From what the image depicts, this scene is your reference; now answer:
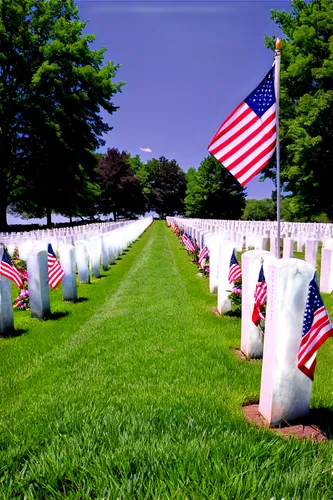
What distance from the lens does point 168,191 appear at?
95688 millimetres

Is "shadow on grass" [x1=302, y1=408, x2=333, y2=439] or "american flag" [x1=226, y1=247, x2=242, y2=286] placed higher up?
"american flag" [x1=226, y1=247, x2=242, y2=286]

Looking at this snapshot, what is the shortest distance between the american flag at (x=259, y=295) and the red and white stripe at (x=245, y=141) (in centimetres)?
109

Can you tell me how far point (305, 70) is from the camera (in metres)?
30.2

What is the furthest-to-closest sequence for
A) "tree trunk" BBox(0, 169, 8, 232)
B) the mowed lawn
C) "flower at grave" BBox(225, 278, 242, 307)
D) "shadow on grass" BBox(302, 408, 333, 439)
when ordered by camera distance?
"tree trunk" BBox(0, 169, 8, 232)
"flower at grave" BBox(225, 278, 242, 307)
"shadow on grass" BBox(302, 408, 333, 439)
the mowed lawn

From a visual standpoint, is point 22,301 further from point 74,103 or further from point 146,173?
point 146,173

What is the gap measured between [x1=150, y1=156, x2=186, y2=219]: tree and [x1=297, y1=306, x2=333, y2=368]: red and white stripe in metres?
93.7

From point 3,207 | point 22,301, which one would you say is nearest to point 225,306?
point 22,301

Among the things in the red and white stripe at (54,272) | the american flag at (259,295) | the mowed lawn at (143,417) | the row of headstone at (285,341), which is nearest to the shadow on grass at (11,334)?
the mowed lawn at (143,417)

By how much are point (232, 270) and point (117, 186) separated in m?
64.3

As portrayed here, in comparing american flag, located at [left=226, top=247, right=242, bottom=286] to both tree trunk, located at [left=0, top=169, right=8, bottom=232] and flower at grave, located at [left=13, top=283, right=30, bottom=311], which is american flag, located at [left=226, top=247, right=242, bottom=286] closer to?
flower at grave, located at [left=13, top=283, right=30, bottom=311]

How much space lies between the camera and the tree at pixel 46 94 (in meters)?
29.0

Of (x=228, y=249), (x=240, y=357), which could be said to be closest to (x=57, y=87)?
(x=228, y=249)

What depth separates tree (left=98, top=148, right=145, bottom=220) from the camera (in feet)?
222

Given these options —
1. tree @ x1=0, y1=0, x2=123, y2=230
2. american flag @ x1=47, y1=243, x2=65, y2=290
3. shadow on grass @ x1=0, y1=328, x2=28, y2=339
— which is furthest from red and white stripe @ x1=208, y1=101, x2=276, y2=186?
tree @ x1=0, y1=0, x2=123, y2=230
